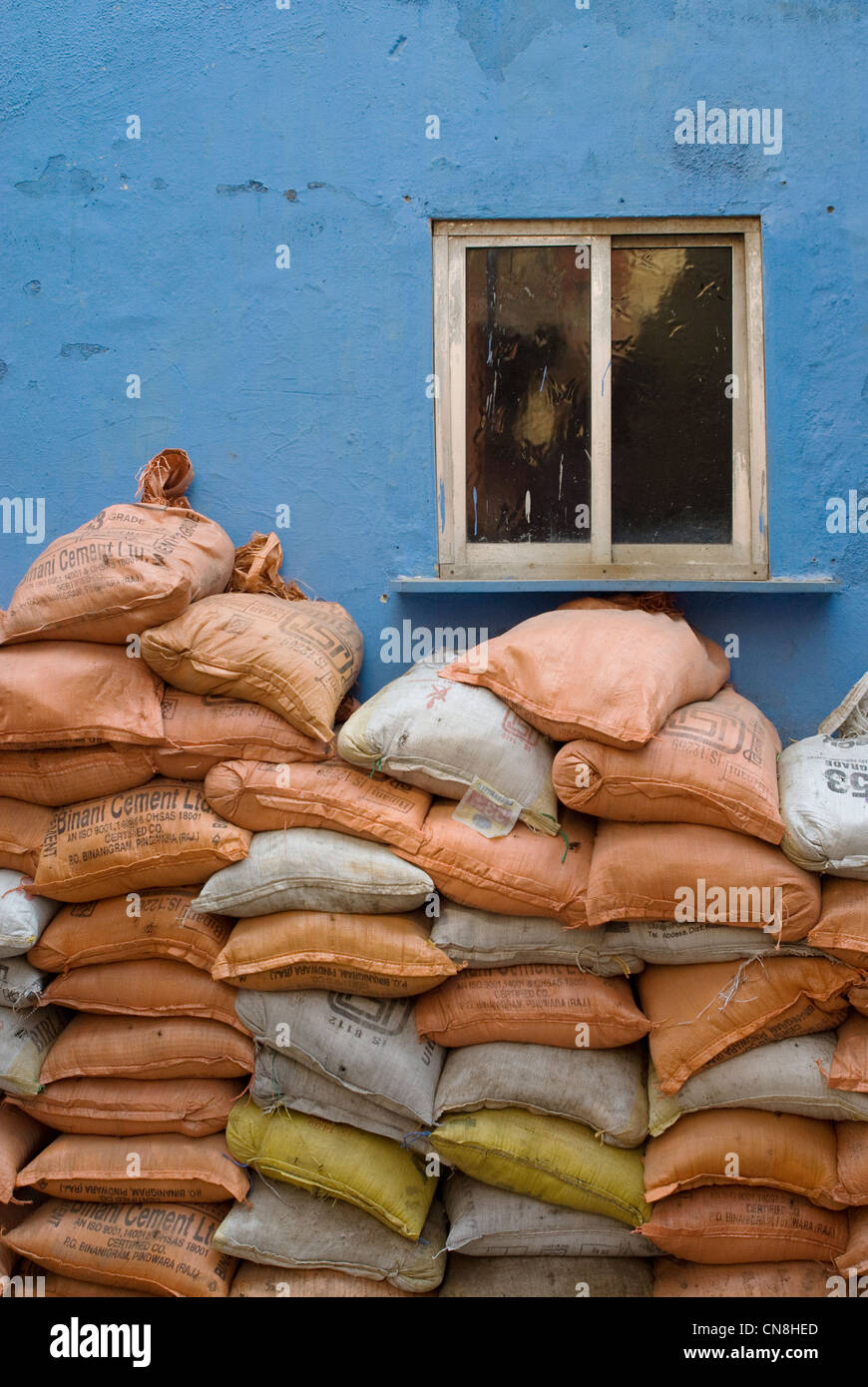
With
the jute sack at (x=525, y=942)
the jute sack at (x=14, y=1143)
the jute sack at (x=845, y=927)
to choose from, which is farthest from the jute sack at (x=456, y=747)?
the jute sack at (x=14, y=1143)

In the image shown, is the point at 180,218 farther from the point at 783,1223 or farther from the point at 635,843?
the point at 783,1223

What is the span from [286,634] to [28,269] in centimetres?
154

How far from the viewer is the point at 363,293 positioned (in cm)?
299

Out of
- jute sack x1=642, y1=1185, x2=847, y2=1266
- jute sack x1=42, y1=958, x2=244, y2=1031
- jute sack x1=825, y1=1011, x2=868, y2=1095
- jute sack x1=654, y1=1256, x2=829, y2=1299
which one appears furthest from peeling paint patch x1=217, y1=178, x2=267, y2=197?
jute sack x1=654, y1=1256, x2=829, y2=1299

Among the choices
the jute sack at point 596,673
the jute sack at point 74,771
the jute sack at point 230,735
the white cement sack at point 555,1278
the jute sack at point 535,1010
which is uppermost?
the jute sack at point 596,673

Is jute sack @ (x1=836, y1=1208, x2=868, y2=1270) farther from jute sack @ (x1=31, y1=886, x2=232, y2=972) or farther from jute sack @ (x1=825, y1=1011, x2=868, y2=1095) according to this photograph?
jute sack @ (x1=31, y1=886, x2=232, y2=972)

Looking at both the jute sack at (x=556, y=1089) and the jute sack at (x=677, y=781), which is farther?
the jute sack at (x=556, y=1089)

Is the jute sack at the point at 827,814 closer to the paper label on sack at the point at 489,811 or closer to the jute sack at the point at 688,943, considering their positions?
the jute sack at the point at 688,943

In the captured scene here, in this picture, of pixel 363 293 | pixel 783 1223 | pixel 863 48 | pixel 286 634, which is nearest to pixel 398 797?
pixel 286 634

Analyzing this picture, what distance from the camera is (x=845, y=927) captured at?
87.2 inches

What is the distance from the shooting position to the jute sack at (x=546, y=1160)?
2371 millimetres

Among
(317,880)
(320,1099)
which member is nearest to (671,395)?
(317,880)

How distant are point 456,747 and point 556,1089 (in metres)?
0.88

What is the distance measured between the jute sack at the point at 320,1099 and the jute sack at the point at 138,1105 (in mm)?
150
